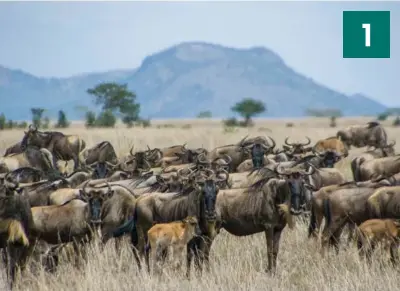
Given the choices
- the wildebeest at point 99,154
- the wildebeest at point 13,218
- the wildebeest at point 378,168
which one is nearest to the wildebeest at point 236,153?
the wildebeest at point 99,154

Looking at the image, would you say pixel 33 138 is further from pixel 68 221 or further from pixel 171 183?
pixel 68 221

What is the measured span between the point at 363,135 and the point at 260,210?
1633 cm

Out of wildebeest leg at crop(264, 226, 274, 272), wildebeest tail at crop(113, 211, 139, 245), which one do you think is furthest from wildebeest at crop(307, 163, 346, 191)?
wildebeest tail at crop(113, 211, 139, 245)

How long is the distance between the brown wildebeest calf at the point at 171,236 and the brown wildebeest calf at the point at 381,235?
1752 mm

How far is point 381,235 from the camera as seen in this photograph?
9.62 metres

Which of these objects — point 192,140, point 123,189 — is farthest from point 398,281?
point 192,140

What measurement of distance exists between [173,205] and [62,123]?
38936mm

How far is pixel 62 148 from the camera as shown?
21.6 m

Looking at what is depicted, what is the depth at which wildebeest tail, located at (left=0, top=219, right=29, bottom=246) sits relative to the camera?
8875 mm

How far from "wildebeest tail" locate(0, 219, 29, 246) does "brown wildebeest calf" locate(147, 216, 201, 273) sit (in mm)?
1400

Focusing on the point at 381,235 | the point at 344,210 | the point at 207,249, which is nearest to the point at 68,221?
the point at 207,249

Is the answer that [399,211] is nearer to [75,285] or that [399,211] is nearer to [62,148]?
[75,285]

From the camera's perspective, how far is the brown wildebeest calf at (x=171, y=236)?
9.65 metres

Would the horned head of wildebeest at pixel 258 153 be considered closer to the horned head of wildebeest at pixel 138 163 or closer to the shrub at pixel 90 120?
the horned head of wildebeest at pixel 138 163
